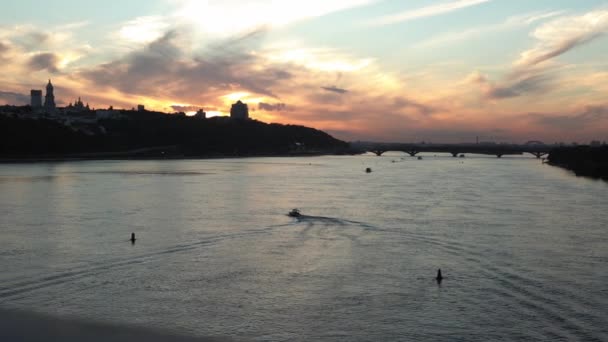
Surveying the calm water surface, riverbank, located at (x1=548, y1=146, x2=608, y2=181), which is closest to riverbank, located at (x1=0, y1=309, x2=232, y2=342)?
the calm water surface

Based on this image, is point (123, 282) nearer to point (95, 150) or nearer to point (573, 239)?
point (573, 239)

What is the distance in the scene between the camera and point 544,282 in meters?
20.6

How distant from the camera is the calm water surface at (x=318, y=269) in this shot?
53.9 feet

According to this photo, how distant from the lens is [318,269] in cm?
2269

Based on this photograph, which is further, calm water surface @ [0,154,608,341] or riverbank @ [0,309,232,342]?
calm water surface @ [0,154,608,341]

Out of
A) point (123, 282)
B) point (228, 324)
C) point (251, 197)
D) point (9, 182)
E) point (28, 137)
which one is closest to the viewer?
point (228, 324)

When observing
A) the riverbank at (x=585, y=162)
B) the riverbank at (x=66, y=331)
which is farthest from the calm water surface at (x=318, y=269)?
the riverbank at (x=585, y=162)

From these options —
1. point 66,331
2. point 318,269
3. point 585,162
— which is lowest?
point 66,331

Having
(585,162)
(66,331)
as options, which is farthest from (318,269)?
(585,162)

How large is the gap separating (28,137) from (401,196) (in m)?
113

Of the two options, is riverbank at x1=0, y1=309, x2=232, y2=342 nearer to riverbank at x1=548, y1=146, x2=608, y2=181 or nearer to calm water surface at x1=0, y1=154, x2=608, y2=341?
calm water surface at x1=0, y1=154, x2=608, y2=341

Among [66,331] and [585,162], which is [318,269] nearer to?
[66,331]

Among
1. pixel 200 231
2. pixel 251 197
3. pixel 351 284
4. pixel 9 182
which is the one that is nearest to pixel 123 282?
pixel 351 284

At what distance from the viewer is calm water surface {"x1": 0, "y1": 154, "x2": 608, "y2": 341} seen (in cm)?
1644
